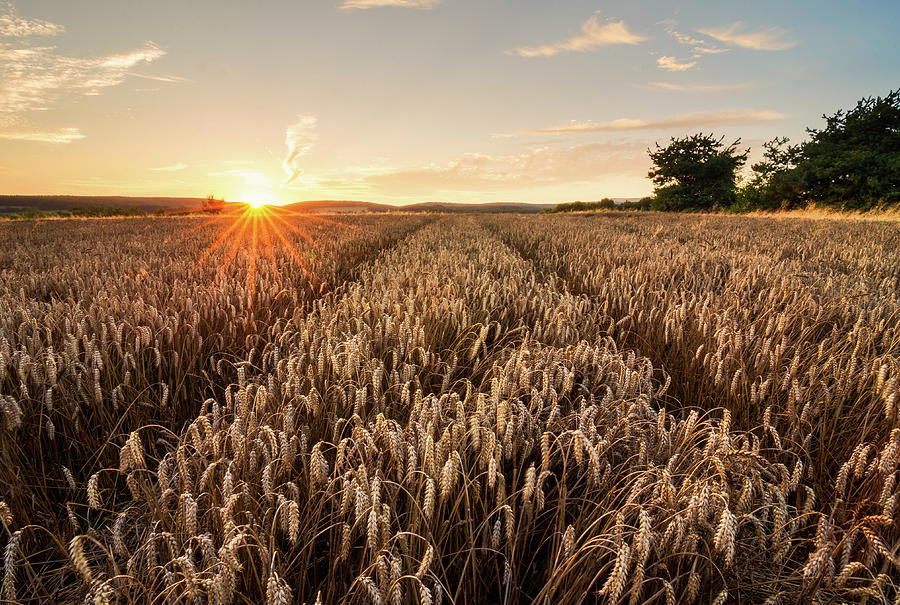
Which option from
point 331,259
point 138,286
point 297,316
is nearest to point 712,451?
point 297,316

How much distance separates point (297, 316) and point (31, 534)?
2.10 metres

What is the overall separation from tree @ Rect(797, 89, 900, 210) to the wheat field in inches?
1329

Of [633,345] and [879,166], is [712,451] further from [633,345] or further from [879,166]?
[879,166]

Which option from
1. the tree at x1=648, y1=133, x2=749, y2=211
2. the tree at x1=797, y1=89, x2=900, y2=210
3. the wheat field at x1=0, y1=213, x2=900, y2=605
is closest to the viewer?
the wheat field at x1=0, y1=213, x2=900, y2=605

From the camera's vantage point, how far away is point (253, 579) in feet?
Answer: 3.98

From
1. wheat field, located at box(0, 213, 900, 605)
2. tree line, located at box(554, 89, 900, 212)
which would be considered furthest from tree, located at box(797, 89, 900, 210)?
wheat field, located at box(0, 213, 900, 605)

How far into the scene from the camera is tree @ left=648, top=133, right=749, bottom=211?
44219 millimetres

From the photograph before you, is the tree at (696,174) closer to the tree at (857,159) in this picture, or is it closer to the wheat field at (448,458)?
the tree at (857,159)

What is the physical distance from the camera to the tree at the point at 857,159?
1116 inches

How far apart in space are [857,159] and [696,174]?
53.0 ft

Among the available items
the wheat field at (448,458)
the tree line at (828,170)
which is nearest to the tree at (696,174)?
the tree line at (828,170)

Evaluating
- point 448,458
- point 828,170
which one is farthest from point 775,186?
point 448,458

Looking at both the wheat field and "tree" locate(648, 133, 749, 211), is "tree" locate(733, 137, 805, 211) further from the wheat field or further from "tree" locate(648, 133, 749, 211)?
the wheat field

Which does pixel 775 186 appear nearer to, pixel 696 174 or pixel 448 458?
pixel 696 174
